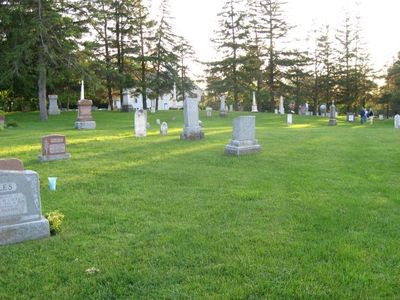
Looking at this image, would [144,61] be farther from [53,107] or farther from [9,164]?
[9,164]

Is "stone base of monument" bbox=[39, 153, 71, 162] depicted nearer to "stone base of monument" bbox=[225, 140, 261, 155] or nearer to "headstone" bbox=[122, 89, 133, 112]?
"stone base of monument" bbox=[225, 140, 261, 155]

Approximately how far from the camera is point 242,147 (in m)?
12.1

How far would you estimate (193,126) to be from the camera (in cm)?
1589

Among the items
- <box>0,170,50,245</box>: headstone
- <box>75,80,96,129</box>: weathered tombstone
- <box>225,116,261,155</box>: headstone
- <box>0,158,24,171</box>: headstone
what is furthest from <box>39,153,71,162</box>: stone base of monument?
<box>75,80,96,129</box>: weathered tombstone

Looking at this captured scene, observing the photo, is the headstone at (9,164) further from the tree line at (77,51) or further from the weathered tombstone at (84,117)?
the tree line at (77,51)

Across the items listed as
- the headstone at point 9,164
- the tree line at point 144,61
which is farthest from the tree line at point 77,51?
the headstone at point 9,164

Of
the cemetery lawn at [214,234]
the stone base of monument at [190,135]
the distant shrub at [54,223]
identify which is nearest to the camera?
the cemetery lawn at [214,234]

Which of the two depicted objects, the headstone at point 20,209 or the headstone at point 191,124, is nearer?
the headstone at point 20,209

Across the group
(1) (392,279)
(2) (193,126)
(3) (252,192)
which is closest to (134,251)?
(1) (392,279)

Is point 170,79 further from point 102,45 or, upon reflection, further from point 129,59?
point 102,45

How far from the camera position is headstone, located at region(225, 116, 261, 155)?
39.6 feet

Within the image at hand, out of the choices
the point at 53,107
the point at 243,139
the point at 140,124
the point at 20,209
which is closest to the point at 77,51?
the point at 53,107

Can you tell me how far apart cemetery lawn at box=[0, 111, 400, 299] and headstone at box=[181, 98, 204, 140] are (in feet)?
17.8

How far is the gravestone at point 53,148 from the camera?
1073 centimetres
